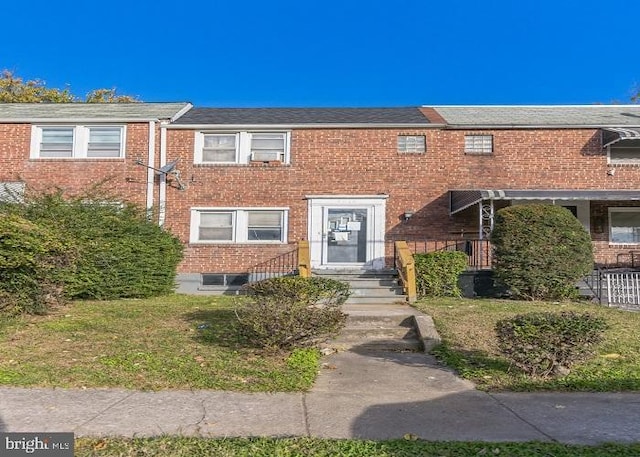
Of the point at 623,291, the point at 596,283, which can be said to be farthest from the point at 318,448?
the point at 596,283

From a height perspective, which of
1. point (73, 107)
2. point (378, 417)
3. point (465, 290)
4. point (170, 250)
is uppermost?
point (73, 107)

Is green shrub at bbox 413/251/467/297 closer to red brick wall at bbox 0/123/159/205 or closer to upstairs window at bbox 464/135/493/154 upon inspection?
upstairs window at bbox 464/135/493/154

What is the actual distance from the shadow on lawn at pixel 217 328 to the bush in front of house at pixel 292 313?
11.1 inches

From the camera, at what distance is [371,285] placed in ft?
40.2

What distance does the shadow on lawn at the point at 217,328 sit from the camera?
7.27 m

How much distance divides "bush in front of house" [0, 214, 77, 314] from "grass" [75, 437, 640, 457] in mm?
5121

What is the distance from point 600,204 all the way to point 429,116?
5.66 m

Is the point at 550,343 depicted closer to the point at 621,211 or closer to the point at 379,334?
the point at 379,334

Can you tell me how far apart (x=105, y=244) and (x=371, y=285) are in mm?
6044

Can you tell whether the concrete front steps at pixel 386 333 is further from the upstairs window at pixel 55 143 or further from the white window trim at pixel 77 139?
the upstairs window at pixel 55 143

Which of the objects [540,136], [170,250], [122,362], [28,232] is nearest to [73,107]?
[170,250]

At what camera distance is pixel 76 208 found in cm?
1057

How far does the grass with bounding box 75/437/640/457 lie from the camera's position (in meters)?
3.59

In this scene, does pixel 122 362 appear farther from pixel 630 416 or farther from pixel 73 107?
pixel 73 107
